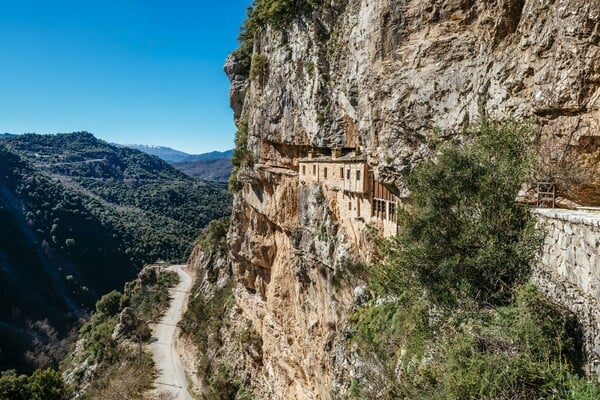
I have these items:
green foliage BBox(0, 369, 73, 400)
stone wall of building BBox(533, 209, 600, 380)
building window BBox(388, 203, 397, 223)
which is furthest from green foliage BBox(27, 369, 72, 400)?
stone wall of building BBox(533, 209, 600, 380)

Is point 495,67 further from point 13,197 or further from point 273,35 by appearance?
point 13,197

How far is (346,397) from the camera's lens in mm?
14641

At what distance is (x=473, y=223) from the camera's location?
35.8 ft

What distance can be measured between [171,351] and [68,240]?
2036 inches

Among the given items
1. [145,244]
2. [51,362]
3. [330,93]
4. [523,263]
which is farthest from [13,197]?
[523,263]

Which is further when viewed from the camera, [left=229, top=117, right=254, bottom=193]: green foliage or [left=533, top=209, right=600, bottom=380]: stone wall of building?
[left=229, top=117, right=254, bottom=193]: green foliage

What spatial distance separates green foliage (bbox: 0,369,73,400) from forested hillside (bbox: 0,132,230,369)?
95.5ft

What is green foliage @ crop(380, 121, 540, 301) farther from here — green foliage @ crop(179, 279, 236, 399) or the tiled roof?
green foliage @ crop(179, 279, 236, 399)

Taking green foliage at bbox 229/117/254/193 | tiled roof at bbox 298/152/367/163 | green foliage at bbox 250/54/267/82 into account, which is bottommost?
tiled roof at bbox 298/152/367/163

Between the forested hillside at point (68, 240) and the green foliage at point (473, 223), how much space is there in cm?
6713

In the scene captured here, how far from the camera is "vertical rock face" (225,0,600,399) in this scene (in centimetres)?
1249

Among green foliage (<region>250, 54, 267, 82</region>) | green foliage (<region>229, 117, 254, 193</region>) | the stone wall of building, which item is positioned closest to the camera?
the stone wall of building

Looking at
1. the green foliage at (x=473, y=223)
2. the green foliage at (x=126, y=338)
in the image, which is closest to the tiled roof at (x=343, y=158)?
the green foliage at (x=473, y=223)

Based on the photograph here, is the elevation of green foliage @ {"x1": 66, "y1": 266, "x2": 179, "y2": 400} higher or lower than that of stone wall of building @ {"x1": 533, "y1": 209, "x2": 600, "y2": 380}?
lower
